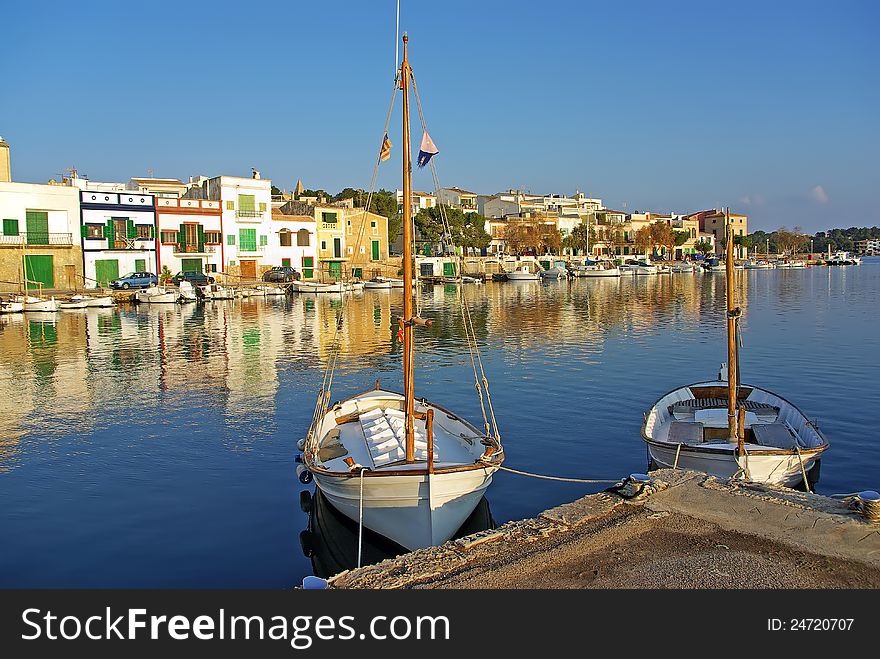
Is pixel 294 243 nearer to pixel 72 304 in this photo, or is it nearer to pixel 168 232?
pixel 168 232

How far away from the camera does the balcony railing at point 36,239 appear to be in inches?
2221

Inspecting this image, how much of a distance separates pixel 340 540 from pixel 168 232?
58504 millimetres

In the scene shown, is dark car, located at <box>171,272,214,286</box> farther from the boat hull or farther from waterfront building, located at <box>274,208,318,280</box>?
the boat hull

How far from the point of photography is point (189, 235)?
67438 mm

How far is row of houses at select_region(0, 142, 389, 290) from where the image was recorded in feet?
189

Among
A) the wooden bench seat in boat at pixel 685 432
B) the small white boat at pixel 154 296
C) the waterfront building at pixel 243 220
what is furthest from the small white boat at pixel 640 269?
the wooden bench seat in boat at pixel 685 432

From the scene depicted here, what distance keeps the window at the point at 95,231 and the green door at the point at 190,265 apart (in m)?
7.81

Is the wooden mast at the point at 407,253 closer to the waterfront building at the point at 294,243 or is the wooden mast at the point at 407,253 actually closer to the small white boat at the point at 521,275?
the waterfront building at the point at 294,243

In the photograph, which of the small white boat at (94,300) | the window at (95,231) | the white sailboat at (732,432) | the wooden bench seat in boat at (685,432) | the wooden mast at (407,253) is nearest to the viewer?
the wooden mast at (407,253)

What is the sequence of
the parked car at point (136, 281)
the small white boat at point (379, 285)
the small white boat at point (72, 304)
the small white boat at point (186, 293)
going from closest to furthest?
the small white boat at point (72, 304) < the small white boat at point (186, 293) < the parked car at point (136, 281) < the small white boat at point (379, 285)

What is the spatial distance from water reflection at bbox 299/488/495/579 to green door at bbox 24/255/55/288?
5174 cm

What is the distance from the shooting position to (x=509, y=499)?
14.8 meters

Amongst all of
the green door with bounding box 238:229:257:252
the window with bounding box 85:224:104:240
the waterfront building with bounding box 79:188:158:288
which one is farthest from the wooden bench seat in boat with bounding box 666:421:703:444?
the green door with bounding box 238:229:257:252

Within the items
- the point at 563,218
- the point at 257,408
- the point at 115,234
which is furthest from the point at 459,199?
the point at 257,408
